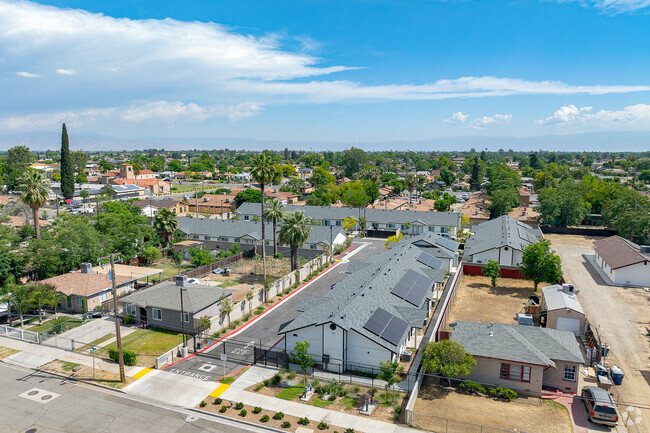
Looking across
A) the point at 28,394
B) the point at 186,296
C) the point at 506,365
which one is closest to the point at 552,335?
the point at 506,365

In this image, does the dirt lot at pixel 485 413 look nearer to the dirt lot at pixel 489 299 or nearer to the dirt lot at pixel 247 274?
the dirt lot at pixel 489 299

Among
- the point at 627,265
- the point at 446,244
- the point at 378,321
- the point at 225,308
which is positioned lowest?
the point at 225,308

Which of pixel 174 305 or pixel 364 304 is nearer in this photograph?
pixel 364 304

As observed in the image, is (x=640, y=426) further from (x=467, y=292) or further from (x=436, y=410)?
(x=467, y=292)

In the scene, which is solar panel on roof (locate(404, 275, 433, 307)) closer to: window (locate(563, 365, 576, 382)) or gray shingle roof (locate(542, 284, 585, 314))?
gray shingle roof (locate(542, 284, 585, 314))

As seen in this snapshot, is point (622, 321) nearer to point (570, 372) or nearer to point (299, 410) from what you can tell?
point (570, 372)

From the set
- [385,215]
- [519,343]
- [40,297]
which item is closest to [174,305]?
[40,297]
